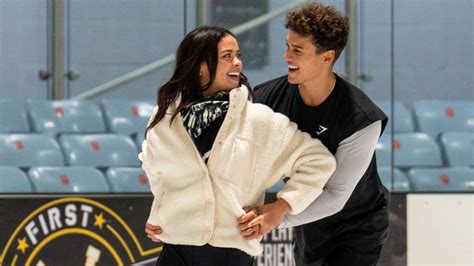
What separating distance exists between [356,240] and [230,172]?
0.65 metres

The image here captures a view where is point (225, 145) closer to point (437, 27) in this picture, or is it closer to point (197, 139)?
point (197, 139)

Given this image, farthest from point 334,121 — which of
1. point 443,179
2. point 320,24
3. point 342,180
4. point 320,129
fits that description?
point 443,179

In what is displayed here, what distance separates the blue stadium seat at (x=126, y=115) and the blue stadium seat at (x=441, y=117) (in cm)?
126

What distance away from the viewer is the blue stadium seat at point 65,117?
5000mm

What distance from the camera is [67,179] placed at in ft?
16.1

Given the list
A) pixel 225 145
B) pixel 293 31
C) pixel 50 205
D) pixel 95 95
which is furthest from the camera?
pixel 95 95

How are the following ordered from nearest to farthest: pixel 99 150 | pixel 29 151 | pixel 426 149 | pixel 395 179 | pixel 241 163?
1. pixel 241 163
2. pixel 29 151
3. pixel 99 150
4. pixel 395 179
5. pixel 426 149

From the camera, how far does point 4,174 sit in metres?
4.86

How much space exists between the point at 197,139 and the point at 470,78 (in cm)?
287

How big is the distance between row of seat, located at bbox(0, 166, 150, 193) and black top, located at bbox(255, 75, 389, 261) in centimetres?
166

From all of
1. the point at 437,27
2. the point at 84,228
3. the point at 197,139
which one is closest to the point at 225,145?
the point at 197,139

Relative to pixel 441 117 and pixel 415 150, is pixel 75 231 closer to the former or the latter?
pixel 415 150

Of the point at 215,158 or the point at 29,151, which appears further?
the point at 29,151

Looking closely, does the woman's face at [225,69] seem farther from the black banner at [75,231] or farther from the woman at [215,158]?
the black banner at [75,231]
